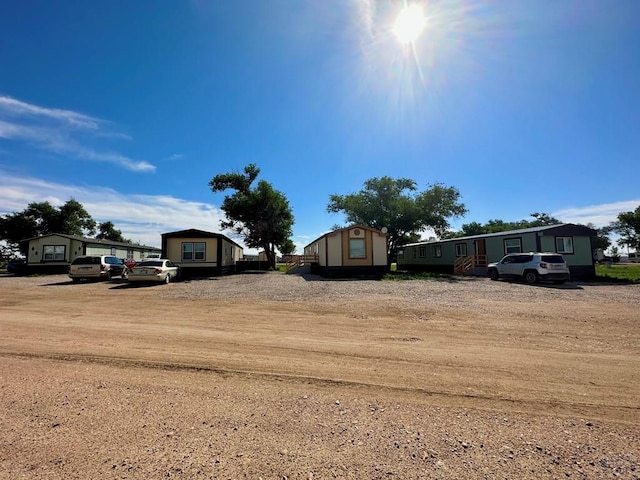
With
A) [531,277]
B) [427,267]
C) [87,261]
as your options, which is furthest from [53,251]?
[531,277]

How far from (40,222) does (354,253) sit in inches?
1776

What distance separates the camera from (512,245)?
75.6 feet

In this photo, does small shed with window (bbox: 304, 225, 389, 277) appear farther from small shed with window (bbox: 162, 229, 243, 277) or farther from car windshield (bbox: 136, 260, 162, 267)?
car windshield (bbox: 136, 260, 162, 267)

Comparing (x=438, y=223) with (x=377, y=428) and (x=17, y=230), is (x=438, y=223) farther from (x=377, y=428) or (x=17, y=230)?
(x=17, y=230)

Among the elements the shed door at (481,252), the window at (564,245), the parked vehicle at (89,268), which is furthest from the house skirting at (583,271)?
the parked vehicle at (89,268)

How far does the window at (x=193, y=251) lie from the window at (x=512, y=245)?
20.8m

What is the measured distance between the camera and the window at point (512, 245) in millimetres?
22547

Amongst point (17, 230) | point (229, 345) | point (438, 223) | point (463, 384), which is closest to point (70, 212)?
point (17, 230)

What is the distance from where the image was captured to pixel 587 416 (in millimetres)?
3225

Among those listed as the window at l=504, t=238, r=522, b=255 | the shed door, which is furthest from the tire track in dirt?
the shed door

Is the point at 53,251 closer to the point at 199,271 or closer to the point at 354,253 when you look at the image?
the point at 199,271

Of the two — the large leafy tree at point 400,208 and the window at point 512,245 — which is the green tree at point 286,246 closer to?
the large leafy tree at point 400,208

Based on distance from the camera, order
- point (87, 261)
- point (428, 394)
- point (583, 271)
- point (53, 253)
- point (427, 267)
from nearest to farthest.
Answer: point (428, 394) → point (87, 261) → point (583, 271) → point (53, 253) → point (427, 267)

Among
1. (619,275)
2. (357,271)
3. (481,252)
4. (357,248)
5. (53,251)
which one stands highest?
(53,251)
